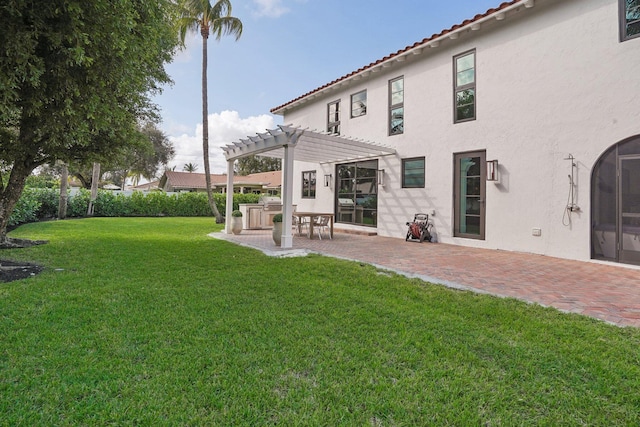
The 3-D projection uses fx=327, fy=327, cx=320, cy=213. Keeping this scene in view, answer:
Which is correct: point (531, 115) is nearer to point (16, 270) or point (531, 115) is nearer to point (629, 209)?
point (629, 209)

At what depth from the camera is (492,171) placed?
7.76 metres

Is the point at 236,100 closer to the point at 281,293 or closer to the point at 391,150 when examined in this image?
the point at 391,150

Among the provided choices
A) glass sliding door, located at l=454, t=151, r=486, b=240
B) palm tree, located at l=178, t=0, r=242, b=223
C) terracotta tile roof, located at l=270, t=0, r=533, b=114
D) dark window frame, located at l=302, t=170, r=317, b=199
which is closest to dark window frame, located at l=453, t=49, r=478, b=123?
terracotta tile roof, located at l=270, t=0, r=533, b=114

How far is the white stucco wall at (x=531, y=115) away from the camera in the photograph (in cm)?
620

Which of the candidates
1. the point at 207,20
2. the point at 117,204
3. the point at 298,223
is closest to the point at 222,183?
the point at 117,204

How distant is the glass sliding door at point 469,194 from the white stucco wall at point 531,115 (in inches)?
7.4

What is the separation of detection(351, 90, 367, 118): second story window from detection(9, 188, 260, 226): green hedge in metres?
11.9

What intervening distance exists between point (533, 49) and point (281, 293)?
7.61 m

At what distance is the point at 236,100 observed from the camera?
50.2 feet

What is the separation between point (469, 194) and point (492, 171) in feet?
2.85

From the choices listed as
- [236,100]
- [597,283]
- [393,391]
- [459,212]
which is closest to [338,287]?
[393,391]

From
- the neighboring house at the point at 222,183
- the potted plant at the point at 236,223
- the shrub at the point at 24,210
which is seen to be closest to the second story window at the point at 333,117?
the potted plant at the point at 236,223

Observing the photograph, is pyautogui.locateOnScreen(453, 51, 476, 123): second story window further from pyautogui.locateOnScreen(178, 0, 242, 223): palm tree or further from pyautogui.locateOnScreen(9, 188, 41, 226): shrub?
pyautogui.locateOnScreen(9, 188, 41, 226): shrub

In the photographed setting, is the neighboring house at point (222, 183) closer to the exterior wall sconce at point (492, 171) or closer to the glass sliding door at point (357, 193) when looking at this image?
the glass sliding door at point (357, 193)
